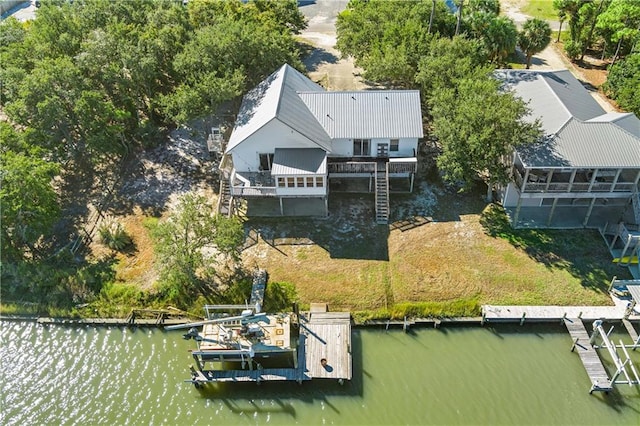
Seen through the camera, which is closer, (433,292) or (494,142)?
(433,292)

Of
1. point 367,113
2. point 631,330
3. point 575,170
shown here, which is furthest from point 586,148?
point 367,113

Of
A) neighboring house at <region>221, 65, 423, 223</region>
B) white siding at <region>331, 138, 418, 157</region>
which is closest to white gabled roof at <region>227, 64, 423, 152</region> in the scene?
neighboring house at <region>221, 65, 423, 223</region>

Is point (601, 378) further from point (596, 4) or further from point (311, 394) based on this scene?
point (596, 4)

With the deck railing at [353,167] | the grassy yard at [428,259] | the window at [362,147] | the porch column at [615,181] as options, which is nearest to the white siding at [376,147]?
the window at [362,147]

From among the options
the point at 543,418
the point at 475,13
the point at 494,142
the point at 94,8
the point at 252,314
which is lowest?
the point at 543,418

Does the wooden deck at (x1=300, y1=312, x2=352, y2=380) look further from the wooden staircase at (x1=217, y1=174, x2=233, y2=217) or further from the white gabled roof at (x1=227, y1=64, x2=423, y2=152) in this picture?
the white gabled roof at (x1=227, y1=64, x2=423, y2=152)

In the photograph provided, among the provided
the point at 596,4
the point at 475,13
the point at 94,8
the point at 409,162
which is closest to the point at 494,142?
the point at 409,162

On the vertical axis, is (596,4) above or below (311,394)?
above
